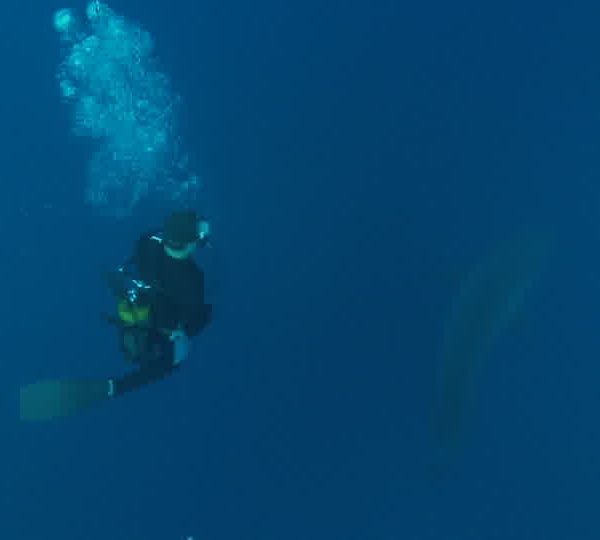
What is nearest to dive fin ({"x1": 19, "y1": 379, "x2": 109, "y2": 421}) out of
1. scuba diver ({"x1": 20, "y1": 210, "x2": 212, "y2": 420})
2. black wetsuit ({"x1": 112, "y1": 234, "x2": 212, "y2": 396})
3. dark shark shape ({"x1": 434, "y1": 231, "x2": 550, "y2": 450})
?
scuba diver ({"x1": 20, "y1": 210, "x2": 212, "y2": 420})

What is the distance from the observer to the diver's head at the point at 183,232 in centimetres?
463

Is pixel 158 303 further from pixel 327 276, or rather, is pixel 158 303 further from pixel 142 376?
pixel 327 276

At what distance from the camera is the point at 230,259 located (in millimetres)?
6488

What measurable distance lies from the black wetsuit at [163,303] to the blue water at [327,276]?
103 centimetres

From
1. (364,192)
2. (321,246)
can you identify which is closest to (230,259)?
(321,246)

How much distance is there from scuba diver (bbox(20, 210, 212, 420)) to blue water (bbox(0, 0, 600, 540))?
1032 millimetres

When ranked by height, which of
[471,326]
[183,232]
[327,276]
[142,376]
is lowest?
[142,376]

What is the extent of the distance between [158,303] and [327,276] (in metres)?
2.07

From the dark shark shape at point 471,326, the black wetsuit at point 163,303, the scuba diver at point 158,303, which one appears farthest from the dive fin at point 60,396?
the dark shark shape at point 471,326

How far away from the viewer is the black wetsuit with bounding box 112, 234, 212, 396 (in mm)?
4840

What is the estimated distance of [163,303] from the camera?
489cm

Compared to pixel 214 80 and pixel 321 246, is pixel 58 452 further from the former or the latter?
pixel 214 80

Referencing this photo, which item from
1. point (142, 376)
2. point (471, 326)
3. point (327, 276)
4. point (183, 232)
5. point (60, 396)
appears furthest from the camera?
point (471, 326)

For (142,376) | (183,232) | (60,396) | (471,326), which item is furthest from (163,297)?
(471,326)
